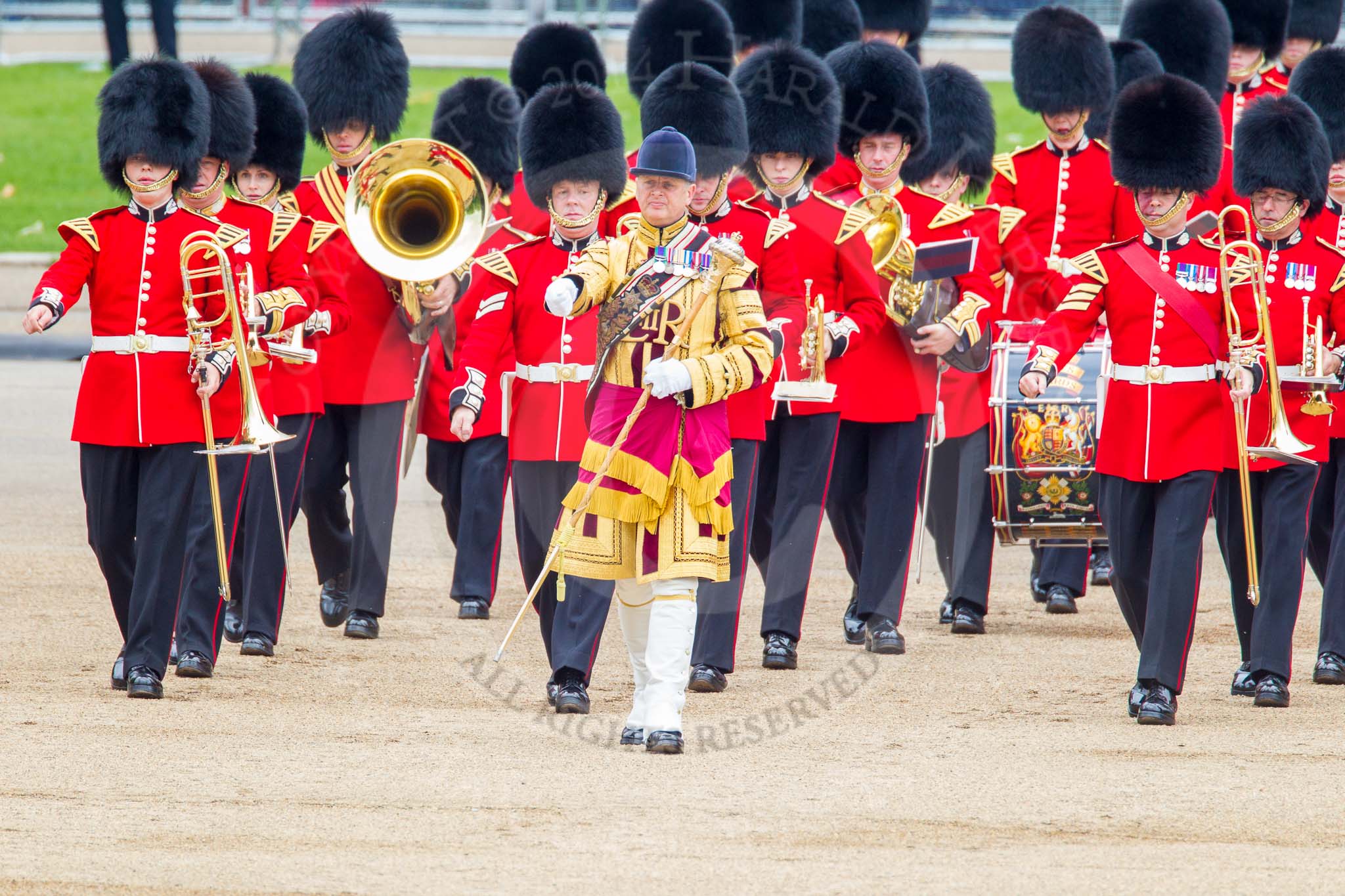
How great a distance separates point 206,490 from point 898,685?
1755 mm

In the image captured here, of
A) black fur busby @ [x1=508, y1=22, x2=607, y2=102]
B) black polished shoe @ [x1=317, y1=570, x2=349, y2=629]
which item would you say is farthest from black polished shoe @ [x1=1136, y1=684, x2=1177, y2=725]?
black fur busby @ [x1=508, y1=22, x2=607, y2=102]

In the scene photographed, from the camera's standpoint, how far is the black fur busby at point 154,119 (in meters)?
5.49

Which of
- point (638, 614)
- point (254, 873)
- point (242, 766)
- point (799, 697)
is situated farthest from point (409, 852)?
point (799, 697)

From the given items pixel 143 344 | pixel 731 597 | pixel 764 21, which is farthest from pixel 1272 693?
pixel 764 21

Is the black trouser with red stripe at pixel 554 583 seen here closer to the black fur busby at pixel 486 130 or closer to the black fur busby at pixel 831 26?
the black fur busby at pixel 486 130

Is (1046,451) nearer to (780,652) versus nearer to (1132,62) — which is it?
(780,652)

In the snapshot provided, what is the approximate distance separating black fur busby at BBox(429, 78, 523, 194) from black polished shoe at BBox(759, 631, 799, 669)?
217 cm

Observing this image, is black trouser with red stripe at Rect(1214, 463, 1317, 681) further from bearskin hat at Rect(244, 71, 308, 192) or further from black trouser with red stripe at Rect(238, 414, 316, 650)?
bearskin hat at Rect(244, 71, 308, 192)

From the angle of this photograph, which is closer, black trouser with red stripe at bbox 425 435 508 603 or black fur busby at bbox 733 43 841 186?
black fur busby at bbox 733 43 841 186

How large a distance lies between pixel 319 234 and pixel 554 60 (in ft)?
7.48

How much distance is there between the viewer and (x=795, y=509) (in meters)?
5.93

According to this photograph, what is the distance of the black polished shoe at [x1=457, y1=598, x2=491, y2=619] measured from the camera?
6.54m

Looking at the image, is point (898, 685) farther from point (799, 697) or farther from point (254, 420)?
point (254, 420)

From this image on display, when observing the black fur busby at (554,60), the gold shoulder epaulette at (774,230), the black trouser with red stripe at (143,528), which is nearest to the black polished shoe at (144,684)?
the black trouser with red stripe at (143,528)
